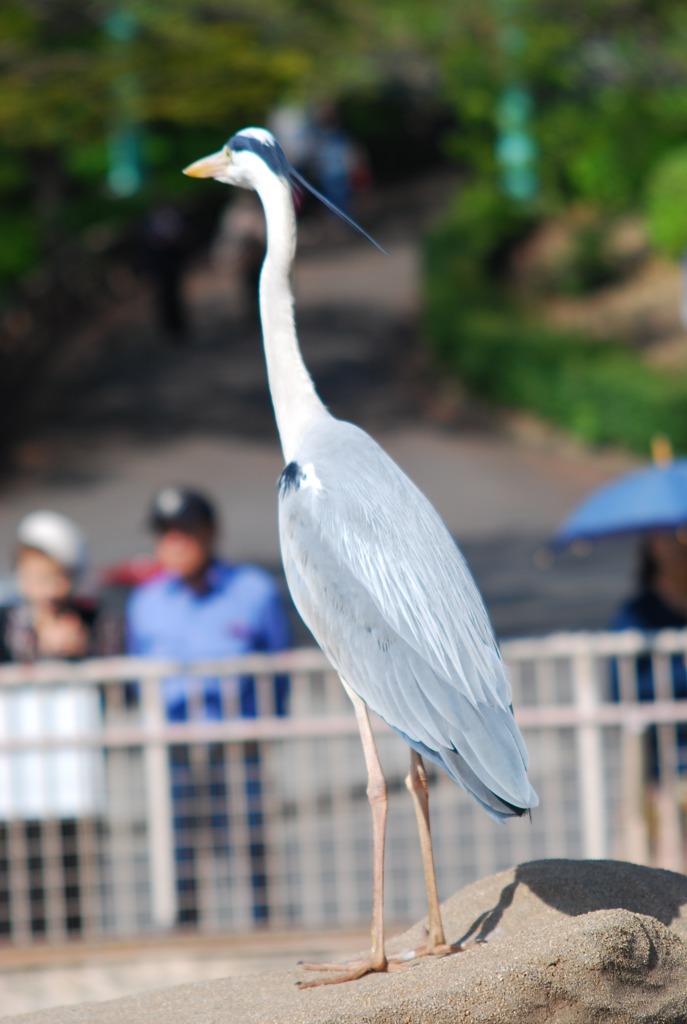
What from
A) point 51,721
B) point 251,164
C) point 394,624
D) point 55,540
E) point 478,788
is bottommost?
point 478,788

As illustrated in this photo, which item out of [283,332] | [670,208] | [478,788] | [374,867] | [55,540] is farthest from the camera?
[670,208]

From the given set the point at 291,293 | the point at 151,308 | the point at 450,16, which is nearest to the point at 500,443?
the point at 450,16

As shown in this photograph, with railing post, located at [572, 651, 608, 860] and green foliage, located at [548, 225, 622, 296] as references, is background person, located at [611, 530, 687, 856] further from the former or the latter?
green foliage, located at [548, 225, 622, 296]

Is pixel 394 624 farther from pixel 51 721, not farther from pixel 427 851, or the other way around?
pixel 51 721

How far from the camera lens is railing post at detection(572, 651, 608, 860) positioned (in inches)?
275

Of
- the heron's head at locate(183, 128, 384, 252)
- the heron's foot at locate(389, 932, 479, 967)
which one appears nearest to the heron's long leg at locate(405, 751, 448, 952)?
the heron's foot at locate(389, 932, 479, 967)

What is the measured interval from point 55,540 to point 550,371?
14.8 meters

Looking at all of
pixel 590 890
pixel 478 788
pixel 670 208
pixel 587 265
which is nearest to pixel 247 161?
pixel 478 788

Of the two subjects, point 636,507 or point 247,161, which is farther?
point 636,507

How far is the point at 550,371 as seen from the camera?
20875 millimetres

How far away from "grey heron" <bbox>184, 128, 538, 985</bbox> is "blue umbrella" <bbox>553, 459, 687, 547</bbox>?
3089 millimetres

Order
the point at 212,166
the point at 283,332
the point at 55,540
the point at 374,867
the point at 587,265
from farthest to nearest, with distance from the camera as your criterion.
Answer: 1. the point at 587,265
2. the point at 55,540
3. the point at 212,166
4. the point at 283,332
5. the point at 374,867

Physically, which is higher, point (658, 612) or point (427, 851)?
point (658, 612)

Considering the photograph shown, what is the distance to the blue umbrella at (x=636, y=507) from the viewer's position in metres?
7.32
